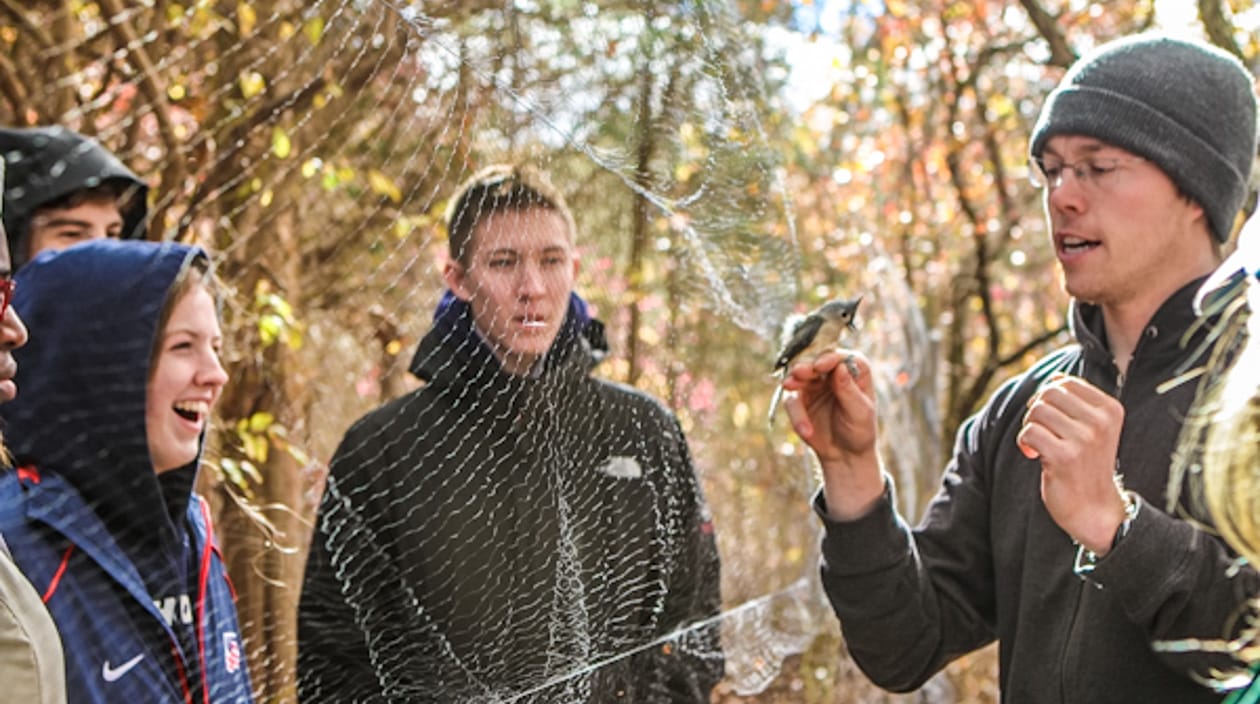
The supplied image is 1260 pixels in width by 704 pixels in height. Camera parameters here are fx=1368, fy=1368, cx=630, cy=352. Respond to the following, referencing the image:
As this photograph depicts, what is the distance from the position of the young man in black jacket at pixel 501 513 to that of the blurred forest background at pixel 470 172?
195 mm

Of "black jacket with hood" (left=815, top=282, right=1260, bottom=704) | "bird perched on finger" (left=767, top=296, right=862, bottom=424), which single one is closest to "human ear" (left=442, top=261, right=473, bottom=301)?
"bird perched on finger" (left=767, top=296, right=862, bottom=424)

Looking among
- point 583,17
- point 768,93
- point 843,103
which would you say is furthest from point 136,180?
point 843,103

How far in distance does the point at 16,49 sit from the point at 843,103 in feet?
15.1

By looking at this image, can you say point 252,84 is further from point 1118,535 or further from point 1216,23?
point 1216,23

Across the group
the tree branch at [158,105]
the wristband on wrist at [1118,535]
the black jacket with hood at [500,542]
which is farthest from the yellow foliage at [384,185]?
the wristband on wrist at [1118,535]

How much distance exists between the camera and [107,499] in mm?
→ 2232

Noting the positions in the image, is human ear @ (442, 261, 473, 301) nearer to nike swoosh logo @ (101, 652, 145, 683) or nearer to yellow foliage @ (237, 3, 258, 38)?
nike swoosh logo @ (101, 652, 145, 683)

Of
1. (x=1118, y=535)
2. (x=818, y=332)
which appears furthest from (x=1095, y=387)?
(x=818, y=332)

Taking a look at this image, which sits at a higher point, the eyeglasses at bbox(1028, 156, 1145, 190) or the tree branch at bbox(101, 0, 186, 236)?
the tree branch at bbox(101, 0, 186, 236)

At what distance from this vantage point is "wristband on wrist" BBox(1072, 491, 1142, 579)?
2.00m

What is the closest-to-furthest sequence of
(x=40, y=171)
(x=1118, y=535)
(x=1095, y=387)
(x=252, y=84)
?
1. (x=1118, y=535)
2. (x=1095, y=387)
3. (x=40, y=171)
4. (x=252, y=84)

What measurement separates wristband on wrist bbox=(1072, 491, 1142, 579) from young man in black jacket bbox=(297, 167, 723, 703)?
0.79m

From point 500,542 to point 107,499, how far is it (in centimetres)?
64

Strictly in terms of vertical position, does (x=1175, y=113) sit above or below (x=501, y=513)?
above
